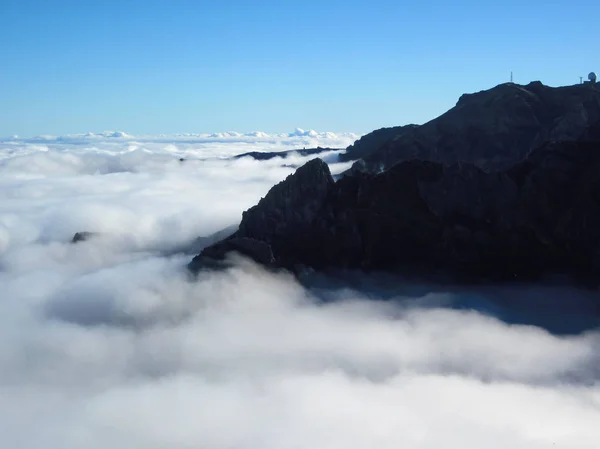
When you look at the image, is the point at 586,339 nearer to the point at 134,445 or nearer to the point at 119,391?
the point at 134,445

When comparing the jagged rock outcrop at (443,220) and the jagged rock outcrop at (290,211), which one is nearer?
the jagged rock outcrop at (443,220)

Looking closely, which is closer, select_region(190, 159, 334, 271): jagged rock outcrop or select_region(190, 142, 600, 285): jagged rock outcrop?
select_region(190, 142, 600, 285): jagged rock outcrop

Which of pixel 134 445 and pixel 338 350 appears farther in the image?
pixel 338 350

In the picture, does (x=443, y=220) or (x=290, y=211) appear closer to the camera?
(x=443, y=220)

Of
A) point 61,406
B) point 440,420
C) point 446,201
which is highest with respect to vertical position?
point 446,201

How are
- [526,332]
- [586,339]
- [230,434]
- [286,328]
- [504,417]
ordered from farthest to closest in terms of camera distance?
[286,328], [526,332], [586,339], [230,434], [504,417]

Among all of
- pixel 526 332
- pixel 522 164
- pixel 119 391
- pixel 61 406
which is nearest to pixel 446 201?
pixel 522 164

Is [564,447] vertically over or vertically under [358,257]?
under

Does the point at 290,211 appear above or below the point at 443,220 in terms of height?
above
